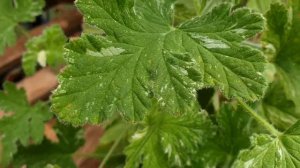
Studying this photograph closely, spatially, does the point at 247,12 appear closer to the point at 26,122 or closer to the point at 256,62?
the point at 256,62

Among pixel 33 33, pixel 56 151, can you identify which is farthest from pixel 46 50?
pixel 33 33

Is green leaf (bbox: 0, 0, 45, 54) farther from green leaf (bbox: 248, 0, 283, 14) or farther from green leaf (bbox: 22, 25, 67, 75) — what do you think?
green leaf (bbox: 248, 0, 283, 14)

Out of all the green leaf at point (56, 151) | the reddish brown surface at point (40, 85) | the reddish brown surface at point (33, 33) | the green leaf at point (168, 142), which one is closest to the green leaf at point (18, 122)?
the green leaf at point (56, 151)

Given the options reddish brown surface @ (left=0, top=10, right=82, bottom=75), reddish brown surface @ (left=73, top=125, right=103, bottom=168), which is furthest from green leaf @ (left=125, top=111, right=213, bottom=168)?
reddish brown surface @ (left=0, top=10, right=82, bottom=75)

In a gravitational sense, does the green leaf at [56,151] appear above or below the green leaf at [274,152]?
below

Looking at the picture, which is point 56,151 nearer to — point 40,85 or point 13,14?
point 13,14

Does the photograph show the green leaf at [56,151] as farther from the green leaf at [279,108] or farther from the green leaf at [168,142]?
the green leaf at [279,108]

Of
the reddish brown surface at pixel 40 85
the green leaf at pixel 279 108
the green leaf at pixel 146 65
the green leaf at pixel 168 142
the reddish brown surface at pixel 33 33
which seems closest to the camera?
the green leaf at pixel 146 65
